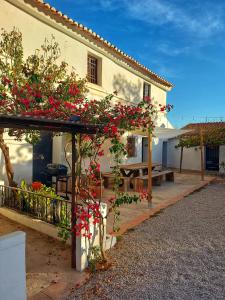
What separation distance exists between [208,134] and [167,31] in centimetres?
744

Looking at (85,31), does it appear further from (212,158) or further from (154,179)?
(212,158)

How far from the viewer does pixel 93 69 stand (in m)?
13.2

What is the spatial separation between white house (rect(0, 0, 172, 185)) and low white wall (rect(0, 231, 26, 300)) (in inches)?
220

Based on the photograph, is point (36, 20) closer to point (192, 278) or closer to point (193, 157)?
point (192, 278)

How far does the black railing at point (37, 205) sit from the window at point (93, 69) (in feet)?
24.0

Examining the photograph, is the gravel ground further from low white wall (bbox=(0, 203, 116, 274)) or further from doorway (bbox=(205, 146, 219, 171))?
doorway (bbox=(205, 146, 219, 171))

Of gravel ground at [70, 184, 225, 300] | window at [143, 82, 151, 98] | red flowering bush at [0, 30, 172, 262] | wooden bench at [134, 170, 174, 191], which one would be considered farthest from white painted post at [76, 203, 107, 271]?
window at [143, 82, 151, 98]

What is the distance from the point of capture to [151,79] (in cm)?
1856

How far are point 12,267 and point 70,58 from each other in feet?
31.2

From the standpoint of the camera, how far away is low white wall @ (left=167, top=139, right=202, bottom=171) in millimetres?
21453

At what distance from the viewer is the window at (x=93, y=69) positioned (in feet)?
42.2

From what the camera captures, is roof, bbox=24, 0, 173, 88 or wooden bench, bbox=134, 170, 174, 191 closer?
roof, bbox=24, 0, 173, 88

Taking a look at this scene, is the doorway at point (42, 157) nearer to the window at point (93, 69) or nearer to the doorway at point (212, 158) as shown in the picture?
the window at point (93, 69)

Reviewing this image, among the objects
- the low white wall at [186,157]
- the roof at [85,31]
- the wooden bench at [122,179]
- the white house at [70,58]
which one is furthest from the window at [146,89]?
the wooden bench at [122,179]
